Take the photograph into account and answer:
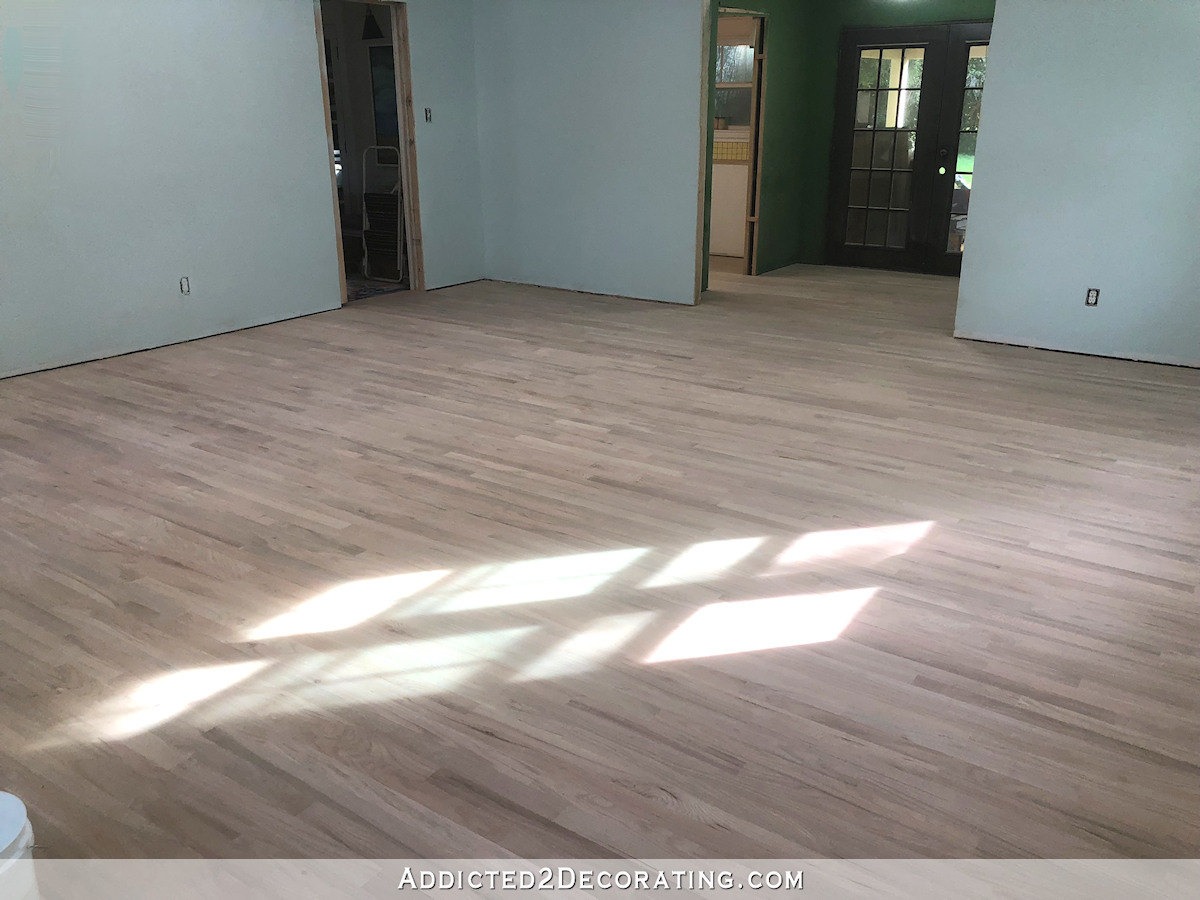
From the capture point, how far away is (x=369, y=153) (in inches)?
351

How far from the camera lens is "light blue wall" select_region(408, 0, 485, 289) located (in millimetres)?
7277

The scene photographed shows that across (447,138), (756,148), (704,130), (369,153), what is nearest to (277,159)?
(447,138)

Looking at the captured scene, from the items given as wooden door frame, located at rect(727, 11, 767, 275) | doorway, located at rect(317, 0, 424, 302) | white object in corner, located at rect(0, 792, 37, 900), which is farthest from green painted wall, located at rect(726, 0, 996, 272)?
white object in corner, located at rect(0, 792, 37, 900)

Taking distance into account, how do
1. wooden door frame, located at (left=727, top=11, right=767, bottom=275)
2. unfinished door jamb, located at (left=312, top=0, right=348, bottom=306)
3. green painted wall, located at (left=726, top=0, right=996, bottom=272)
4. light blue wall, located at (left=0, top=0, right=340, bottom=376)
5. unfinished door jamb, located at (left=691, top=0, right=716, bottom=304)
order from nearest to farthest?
light blue wall, located at (left=0, top=0, right=340, bottom=376) → unfinished door jamb, located at (left=312, top=0, right=348, bottom=306) → unfinished door jamb, located at (left=691, top=0, right=716, bottom=304) → wooden door frame, located at (left=727, top=11, right=767, bottom=275) → green painted wall, located at (left=726, top=0, right=996, bottom=272)

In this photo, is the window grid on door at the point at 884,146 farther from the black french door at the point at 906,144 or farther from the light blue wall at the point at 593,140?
the light blue wall at the point at 593,140

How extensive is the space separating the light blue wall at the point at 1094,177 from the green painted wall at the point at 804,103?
2.90m

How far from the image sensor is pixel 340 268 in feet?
23.1

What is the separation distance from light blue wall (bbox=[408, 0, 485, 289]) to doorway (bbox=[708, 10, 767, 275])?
2.14 metres

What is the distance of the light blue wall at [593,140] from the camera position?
6.85 meters

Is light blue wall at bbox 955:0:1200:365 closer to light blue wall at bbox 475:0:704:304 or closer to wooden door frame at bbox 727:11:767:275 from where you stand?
light blue wall at bbox 475:0:704:304

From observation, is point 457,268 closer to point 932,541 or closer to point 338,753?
point 932,541

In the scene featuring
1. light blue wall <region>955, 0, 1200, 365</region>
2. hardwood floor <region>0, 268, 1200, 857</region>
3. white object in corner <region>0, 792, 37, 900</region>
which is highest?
light blue wall <region>955, 0, 1200, 365</region>

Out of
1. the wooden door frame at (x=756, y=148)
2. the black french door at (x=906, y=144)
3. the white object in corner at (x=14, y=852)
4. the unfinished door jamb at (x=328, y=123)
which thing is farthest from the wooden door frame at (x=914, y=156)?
the white object in corner at (x=14, y=852)

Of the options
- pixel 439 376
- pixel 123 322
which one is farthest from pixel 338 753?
pixel 123 322
